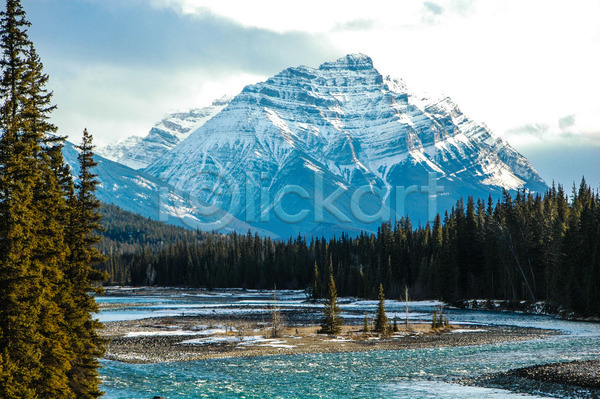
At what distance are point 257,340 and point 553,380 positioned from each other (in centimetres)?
3107

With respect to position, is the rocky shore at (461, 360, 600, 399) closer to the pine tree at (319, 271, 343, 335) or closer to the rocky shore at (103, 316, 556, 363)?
the rocky shore at (103, 316, 556, 363)

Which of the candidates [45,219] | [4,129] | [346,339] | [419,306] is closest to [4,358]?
[45,219]

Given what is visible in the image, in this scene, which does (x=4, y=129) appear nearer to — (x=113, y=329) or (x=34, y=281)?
(x=34, y=281)

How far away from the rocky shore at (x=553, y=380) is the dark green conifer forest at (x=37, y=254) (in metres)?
24.3

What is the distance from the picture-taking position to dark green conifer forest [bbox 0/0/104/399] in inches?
966

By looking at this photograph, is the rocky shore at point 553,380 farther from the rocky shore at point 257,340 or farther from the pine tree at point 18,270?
the pine tree at point 18,270

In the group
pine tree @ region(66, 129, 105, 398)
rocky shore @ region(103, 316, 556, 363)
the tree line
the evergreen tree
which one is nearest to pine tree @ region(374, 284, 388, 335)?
rocky shore @ region(103, 316, 556, 363)

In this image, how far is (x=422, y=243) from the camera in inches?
6033

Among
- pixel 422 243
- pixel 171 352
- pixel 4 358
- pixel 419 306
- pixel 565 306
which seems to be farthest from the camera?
pixel 422 243

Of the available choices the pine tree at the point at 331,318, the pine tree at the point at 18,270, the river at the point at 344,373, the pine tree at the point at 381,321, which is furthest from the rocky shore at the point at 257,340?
the pine tree at the point at 18,270

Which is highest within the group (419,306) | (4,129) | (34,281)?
(4,129)

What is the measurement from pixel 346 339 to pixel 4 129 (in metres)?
42.7

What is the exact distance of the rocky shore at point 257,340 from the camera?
5372 centimetres

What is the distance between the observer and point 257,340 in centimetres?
6066
